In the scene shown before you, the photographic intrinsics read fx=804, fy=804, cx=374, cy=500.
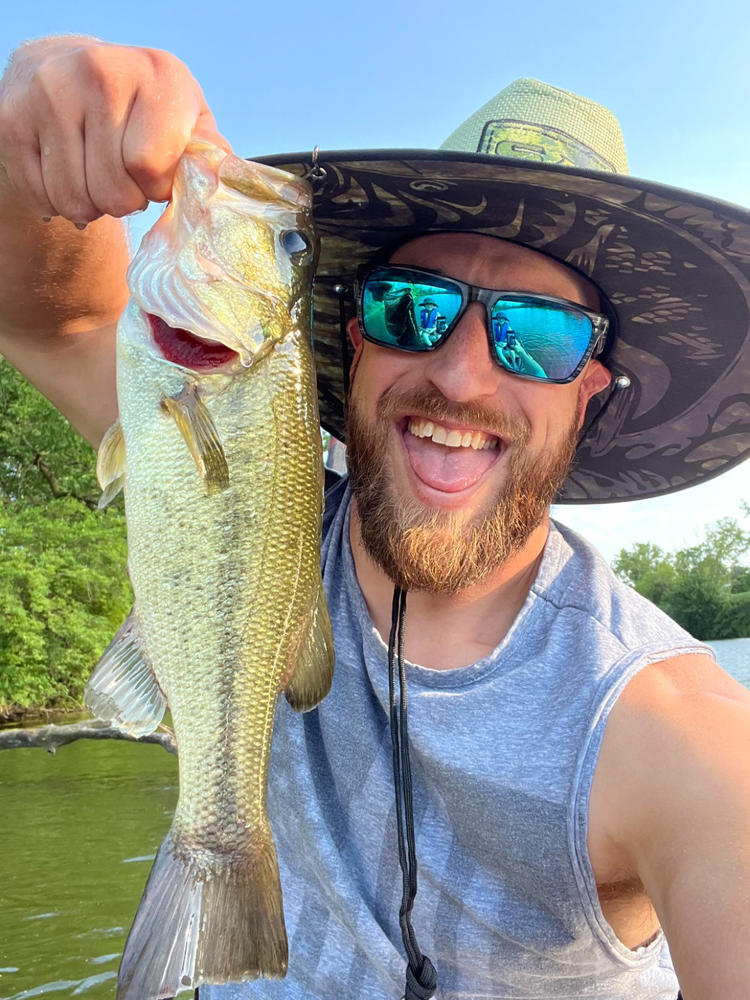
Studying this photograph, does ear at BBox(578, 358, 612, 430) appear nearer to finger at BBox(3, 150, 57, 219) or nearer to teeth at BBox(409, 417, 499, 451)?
teeth at BBox(409, 417, 499, 451)

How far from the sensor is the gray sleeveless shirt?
180cm

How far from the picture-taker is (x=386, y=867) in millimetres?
2021

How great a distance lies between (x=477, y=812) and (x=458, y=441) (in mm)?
925

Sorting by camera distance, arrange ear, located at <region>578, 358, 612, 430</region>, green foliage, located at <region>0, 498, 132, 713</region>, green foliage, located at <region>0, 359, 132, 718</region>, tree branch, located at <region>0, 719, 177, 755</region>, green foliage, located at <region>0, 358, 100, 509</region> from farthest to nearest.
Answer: green foliage, located at <region>0, 358, 100, 509</region>, green foliage, located at <region>0, 359, 132, 718</region>, green foliage, located at <region>0, 498, 132, 713</region>, tree branch, located at <region>0, 719, 177, 755</region>, ear, located at <region>578, 358, 612, 430</region>

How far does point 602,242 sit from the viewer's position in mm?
2092

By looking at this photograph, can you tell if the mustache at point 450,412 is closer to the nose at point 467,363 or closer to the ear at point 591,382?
the nose at point 467,363

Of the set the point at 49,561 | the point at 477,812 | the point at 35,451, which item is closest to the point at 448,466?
the point at 477,812

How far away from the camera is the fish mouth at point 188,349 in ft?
5.48

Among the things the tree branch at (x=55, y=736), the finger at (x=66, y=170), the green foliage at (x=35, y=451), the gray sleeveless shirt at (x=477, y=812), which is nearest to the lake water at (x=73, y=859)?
the tree branch at (x=55, y=736)

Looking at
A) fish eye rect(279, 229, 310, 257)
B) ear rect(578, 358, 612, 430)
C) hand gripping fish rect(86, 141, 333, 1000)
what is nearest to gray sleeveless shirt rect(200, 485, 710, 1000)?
hand gripping fish rect(86, 141, 333, 1000)

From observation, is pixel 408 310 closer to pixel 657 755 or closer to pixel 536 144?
pixel 536 144

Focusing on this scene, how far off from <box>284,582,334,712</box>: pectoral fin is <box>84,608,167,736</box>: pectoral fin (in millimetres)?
269

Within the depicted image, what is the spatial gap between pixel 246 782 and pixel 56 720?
20.4m

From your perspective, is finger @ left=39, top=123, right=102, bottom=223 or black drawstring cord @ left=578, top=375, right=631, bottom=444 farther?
black drawstring cord @ left=578, top=375, right=631, bottom=444
